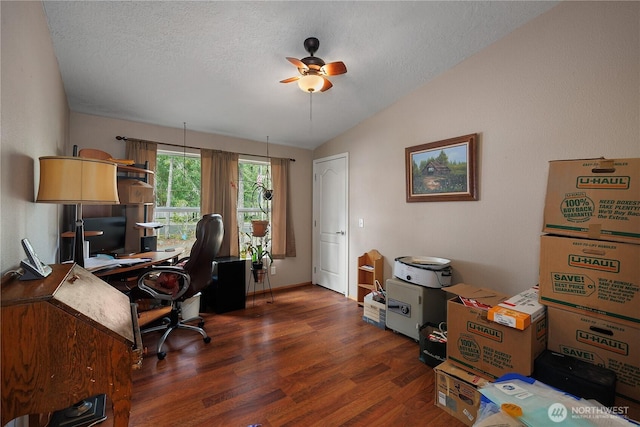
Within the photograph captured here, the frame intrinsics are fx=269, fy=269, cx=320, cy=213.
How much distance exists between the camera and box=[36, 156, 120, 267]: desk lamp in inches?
54.2

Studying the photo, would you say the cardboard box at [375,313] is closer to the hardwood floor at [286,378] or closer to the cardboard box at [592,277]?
the hardwood floor at [286,378]

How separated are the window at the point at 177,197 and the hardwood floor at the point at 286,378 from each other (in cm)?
124

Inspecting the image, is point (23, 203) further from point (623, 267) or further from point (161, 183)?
point (623, 267)

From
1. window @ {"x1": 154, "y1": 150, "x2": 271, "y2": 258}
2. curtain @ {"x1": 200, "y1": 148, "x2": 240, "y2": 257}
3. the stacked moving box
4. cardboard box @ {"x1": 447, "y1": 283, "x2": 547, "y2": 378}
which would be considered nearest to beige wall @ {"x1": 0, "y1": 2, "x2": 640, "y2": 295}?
window @ {"x1": 154, "y1": 150, "x2": 271, "y2": 258}

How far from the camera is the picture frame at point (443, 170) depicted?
2557mm

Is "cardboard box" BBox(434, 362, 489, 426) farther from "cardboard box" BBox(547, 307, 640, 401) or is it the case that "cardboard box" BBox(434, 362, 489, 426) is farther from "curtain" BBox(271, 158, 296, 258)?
"curtain" BBox(271, 158, 296, 258)

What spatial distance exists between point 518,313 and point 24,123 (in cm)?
281

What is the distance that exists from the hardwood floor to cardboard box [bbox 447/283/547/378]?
37 centimetres

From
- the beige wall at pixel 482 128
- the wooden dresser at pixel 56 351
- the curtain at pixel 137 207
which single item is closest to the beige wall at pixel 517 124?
the beige wall at pixel 482 128

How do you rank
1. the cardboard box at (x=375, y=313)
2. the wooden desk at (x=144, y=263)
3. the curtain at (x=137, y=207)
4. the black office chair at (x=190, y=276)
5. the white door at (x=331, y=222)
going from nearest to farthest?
the wooden desk at (x=144, y=263) → the black office chair at (x=190, y=276) → the cardboard box at (x=375, y=313) → the curtain at (x=137, y=207) → the white door at (x=331, y=222)

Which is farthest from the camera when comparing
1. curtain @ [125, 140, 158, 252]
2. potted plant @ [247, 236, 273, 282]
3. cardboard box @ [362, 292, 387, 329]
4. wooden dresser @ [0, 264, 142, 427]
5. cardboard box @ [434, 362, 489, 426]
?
potted plant @ [247, 236, 273, 282]

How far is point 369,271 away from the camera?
3600 mm

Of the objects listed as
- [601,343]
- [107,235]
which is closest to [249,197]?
[107,235]

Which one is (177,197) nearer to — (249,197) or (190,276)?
(249,197)
